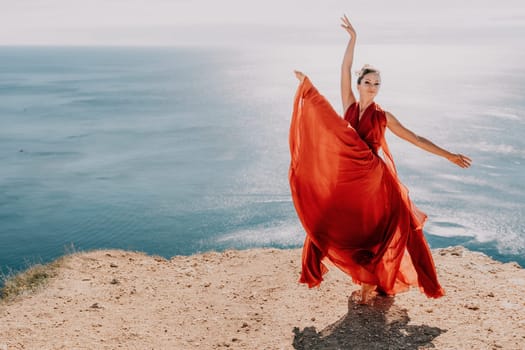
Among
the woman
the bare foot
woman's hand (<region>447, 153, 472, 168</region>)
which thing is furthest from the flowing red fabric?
woman's hand (<region>447, 153, 472, 168</region>)

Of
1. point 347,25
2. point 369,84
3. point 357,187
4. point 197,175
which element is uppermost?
point 347,25

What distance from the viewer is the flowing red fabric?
17.9ft

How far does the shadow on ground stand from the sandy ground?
0.04 feet

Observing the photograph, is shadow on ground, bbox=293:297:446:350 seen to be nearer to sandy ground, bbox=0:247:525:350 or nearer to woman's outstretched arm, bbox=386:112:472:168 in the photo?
sandy ground, bbox=0:247:525:350

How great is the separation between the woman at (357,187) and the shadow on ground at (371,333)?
0.39 meters

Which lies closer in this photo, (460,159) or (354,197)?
(460,159)

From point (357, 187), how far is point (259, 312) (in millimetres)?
2352

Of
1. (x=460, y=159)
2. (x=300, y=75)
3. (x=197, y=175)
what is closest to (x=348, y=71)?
(x=300, y=75)

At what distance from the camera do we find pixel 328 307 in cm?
655

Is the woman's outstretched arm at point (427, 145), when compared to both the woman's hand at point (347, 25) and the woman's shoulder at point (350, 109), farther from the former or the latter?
the woman's hand at point (347, 25)

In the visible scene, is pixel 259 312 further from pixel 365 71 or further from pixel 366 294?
pixel 365 71

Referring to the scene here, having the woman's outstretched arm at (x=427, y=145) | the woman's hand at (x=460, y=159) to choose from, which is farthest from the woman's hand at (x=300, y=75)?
the woman's hand at (x=460, y=159)

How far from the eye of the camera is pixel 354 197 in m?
5.64

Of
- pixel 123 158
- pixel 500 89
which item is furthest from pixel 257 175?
pixel 500 89
